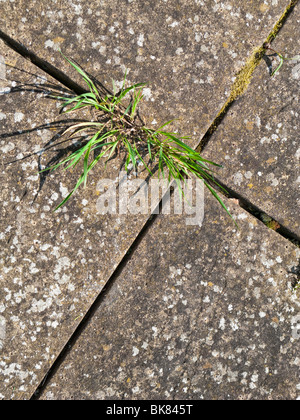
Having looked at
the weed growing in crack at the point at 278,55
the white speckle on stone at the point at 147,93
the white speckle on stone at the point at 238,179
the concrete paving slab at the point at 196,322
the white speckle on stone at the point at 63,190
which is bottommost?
the concrete paving slab at the point at 196,322

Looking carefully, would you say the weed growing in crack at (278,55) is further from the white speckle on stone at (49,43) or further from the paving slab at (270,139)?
the white speckle on stone at (49,43)

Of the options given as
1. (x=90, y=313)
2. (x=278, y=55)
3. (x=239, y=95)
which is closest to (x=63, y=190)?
(x=90, y=313)

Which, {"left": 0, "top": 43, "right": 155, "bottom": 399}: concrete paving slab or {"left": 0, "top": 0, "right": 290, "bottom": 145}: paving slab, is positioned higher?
{"left": 0, "top": 0, "right": 290, "bottom": 145}: paving slab

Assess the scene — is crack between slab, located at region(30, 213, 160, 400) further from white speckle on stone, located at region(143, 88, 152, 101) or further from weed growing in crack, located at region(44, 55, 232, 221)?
white speckle on stone, located at region(143, 88, 152, 101)

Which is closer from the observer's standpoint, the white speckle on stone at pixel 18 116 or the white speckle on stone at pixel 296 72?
the white speckle on stone at pixel 18 116

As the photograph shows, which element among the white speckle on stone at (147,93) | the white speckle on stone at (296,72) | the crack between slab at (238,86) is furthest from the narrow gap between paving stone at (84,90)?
the white speckle on stone at (147,93)

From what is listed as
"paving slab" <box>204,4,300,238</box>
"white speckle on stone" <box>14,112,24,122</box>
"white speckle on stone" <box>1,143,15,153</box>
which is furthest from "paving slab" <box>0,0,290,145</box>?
"white speckle on stone" <box>1,143,15,153</box>
